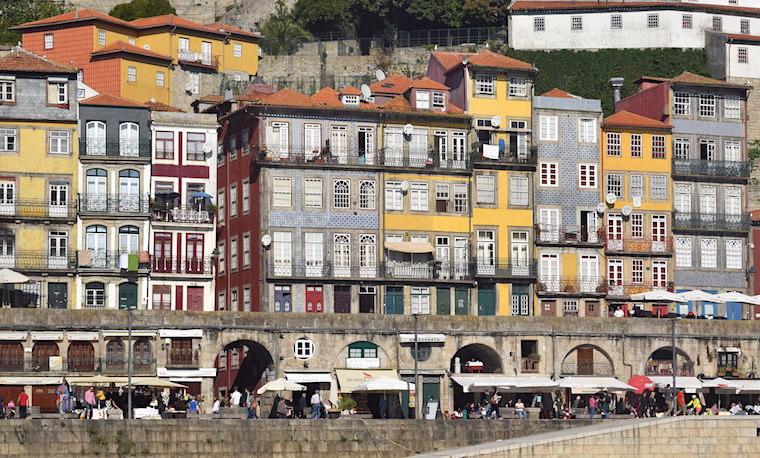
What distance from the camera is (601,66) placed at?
111 meters

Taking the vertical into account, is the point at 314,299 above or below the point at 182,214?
below

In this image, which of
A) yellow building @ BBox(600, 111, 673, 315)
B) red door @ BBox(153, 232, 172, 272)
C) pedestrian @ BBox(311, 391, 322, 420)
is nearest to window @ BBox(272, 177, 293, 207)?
red door @ BBox(153, 232, 172, 272)

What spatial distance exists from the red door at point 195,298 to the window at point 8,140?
341 inches

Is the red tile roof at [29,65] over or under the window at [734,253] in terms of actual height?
over

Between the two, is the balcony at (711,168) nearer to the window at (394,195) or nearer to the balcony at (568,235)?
the balcony at (568,235)

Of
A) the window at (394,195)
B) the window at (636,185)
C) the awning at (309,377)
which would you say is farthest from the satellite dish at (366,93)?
the awning at (309,377)

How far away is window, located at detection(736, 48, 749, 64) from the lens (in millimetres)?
112312

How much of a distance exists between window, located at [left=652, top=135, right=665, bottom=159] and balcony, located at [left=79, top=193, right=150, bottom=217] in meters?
21.0

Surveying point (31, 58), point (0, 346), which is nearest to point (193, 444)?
point (0, 346)

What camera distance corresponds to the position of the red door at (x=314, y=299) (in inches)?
3263

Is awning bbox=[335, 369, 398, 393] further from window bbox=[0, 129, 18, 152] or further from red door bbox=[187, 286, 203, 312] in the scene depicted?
window bbox=[0, 129, 18, 152]

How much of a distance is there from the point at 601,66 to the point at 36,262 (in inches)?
1526

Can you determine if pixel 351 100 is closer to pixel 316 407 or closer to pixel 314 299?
pixel 314 299

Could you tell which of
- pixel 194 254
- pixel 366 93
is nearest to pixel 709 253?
pixel 366 93
